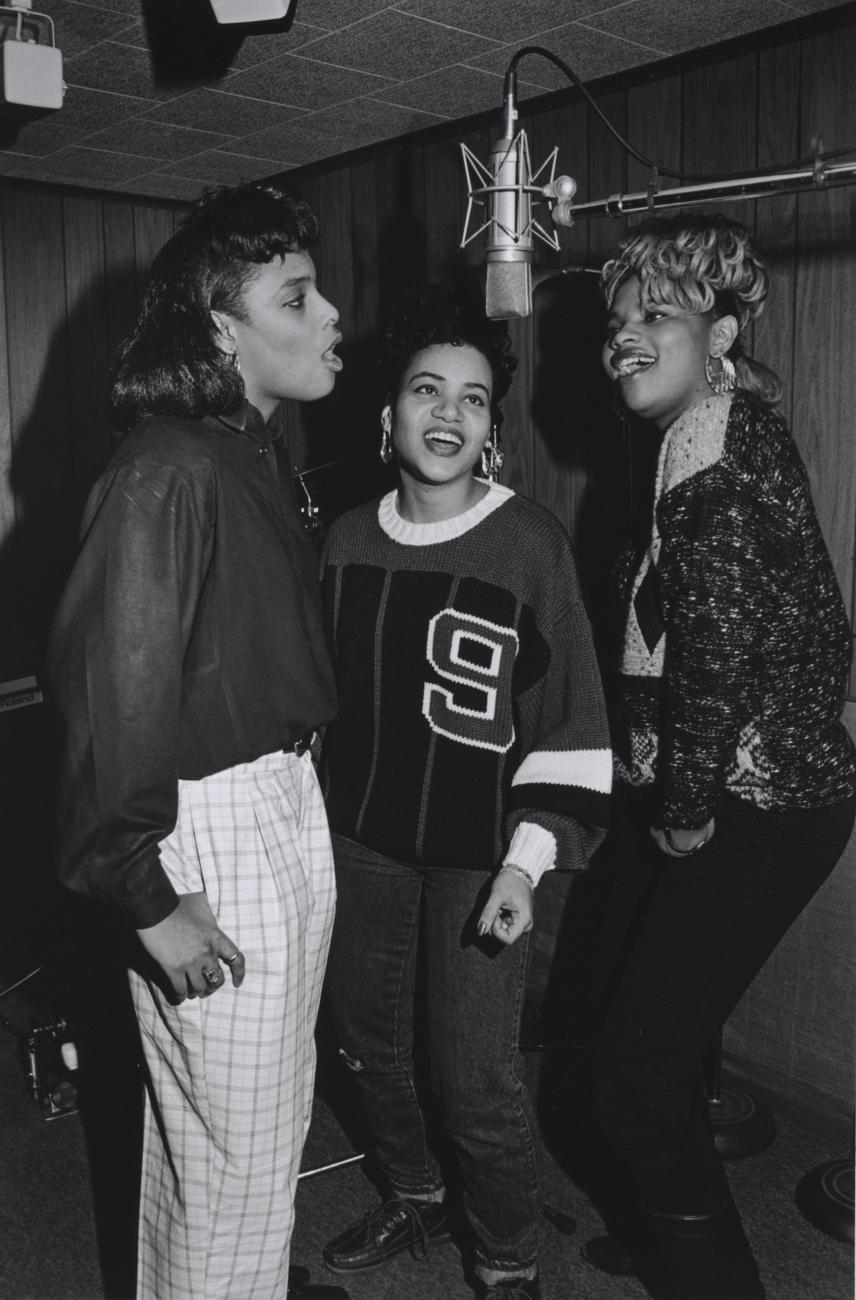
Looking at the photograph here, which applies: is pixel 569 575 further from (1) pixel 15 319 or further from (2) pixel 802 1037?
(1) pixel 15 319

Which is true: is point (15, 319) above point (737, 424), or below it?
above

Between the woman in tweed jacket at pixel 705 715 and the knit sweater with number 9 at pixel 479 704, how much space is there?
0.41 feet

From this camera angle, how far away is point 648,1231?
1874mm

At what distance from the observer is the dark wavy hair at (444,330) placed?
6.50 feet

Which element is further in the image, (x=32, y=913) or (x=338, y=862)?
(x=32, y=913)

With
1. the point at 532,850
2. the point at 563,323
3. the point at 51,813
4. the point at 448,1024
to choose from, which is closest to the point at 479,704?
the point at 532,850

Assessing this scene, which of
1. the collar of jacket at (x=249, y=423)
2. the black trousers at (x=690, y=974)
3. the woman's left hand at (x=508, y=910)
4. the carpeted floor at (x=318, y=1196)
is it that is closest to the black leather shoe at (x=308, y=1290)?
the carpeted floor at (x=318, y=1196)

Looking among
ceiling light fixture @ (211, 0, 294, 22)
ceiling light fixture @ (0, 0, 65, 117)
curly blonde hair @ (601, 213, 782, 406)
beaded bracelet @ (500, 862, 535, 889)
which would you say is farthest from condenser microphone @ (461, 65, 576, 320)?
beaded bracelet @ (500, 862, 535, 889)

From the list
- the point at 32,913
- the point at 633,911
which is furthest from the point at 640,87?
the point at 32,913

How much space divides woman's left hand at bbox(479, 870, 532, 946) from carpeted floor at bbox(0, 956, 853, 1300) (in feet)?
2.63

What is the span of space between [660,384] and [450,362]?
349mm

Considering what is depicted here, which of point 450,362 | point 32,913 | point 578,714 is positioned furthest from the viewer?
point 32,913

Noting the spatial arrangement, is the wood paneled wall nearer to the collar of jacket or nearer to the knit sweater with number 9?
the knit sweater with number 9

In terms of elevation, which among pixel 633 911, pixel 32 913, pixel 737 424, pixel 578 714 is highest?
pixel 737 424
